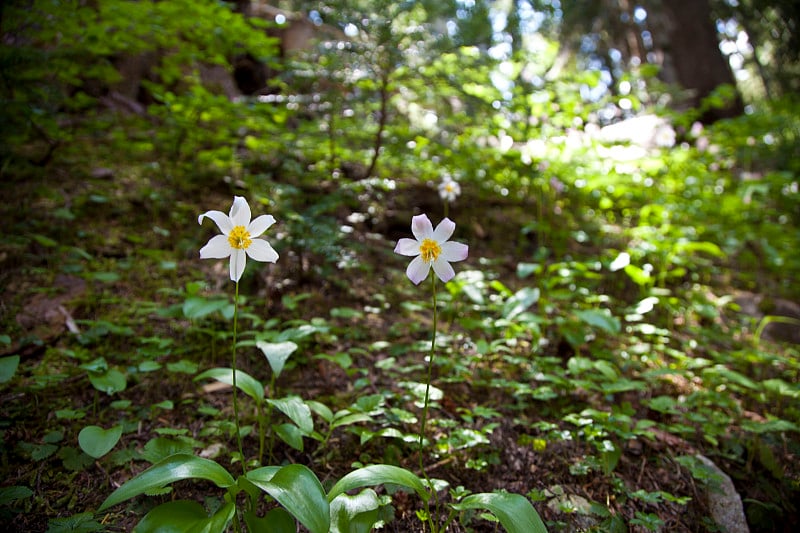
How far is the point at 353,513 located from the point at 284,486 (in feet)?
0.79

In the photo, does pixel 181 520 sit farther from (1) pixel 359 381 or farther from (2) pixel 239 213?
(1) pixel 359 381

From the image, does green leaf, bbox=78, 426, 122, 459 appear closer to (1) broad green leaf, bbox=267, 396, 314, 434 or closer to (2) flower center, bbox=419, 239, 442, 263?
(1) broad green leaf, bbox=267, 396, 314, 434

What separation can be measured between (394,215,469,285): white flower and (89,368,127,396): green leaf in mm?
1241

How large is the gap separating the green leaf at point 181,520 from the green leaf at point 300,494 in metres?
0.10

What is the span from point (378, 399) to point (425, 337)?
0.97 metres

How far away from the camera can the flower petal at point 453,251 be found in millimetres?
1288

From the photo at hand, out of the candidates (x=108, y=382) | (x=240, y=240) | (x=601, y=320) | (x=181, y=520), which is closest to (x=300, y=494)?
(x=181, y=520)

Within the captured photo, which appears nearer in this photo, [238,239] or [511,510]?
[511,510]

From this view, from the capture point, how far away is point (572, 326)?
102 inches

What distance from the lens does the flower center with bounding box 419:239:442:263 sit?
4.28 feet

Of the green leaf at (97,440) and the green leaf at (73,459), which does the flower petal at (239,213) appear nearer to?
the green leaf at (97,440)

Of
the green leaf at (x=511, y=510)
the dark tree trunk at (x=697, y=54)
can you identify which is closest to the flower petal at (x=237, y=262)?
the green leaf at (x=511, y=510)

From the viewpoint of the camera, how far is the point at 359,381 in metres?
2.06

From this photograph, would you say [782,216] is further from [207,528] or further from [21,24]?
[21,24]
